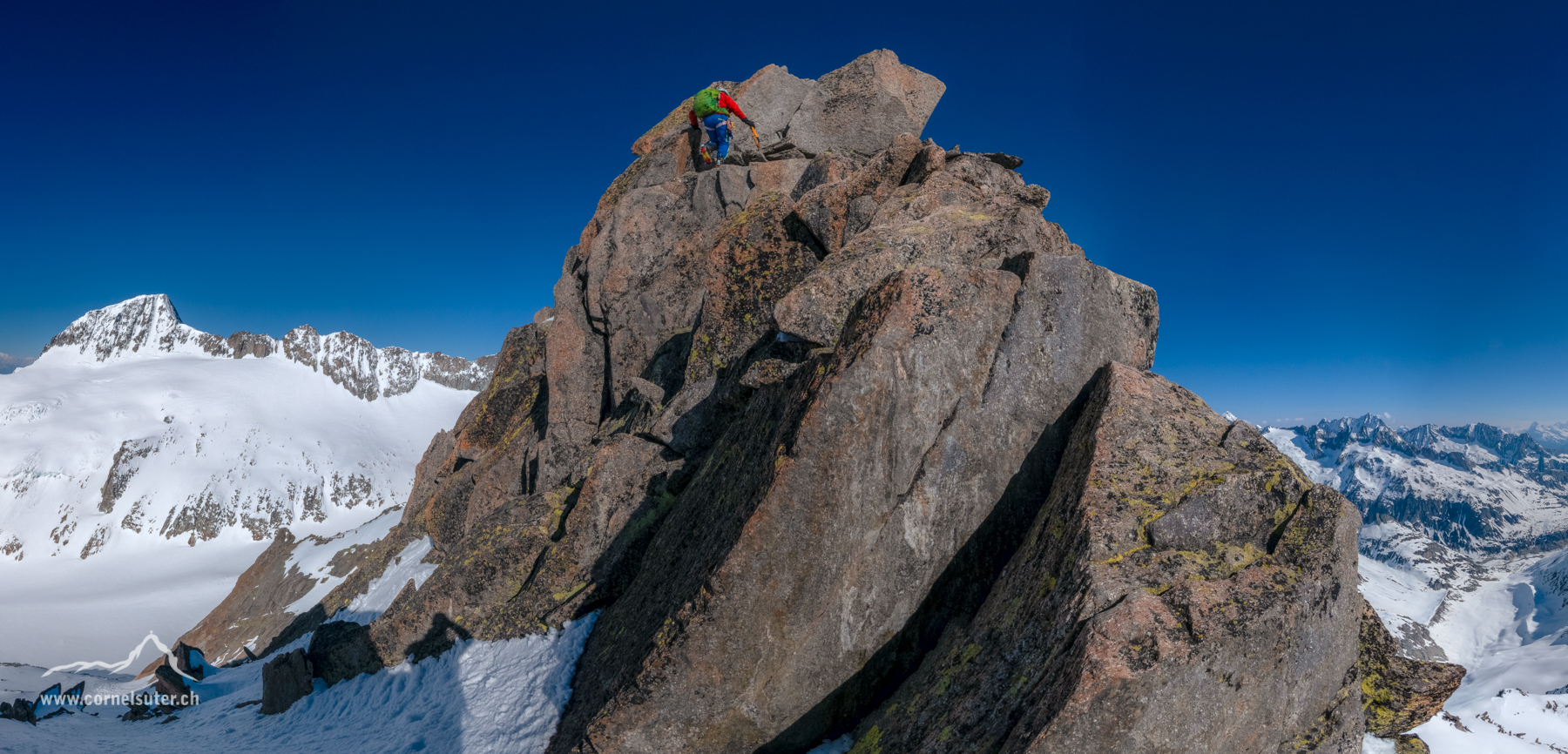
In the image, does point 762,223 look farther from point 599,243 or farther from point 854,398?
point 854,398

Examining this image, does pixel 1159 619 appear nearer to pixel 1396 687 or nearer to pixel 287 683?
pixel 1396 687

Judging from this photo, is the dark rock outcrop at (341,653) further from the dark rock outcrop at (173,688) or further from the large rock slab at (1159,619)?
the large rock slab at (1159,619)

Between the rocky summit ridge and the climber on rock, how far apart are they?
1606cm

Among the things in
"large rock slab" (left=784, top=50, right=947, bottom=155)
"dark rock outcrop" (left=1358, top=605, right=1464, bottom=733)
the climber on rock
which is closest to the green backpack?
the climber on rock

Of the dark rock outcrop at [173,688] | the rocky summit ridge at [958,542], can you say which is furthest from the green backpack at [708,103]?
the dark rock outcrop at [173,688]

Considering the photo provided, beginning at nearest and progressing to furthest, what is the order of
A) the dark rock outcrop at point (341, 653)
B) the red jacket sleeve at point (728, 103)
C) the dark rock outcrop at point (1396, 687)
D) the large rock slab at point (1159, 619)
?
1. the large rock slab at point (1159, 619)
2. the dark rock outcrop at point (1396, 687)
3. the dark rock outcrop at point (341, 653)
4. the red jacket sleeve at point (728, 103)

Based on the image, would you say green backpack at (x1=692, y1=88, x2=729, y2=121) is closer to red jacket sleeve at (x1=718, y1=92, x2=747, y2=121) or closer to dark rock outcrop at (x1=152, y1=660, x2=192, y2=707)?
red jacket sleeve at (x1=718, y1=92, x2=747, y2=121)

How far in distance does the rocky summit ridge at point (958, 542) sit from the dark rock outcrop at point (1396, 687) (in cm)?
6

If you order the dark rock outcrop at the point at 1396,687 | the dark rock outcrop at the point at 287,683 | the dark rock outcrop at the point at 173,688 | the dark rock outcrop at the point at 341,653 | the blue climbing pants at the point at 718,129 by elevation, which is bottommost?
the dark rock outcrop at the point at 173,688

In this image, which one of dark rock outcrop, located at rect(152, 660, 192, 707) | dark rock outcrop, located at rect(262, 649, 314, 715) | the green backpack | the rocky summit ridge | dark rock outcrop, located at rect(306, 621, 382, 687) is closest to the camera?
the rocky summit ridge

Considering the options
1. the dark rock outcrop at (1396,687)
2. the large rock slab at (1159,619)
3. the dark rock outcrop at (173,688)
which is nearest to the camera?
the large rock slab at (1159,619)

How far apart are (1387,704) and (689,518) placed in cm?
1407

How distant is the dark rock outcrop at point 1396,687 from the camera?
1046 cm

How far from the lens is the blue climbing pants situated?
33.6 meters
